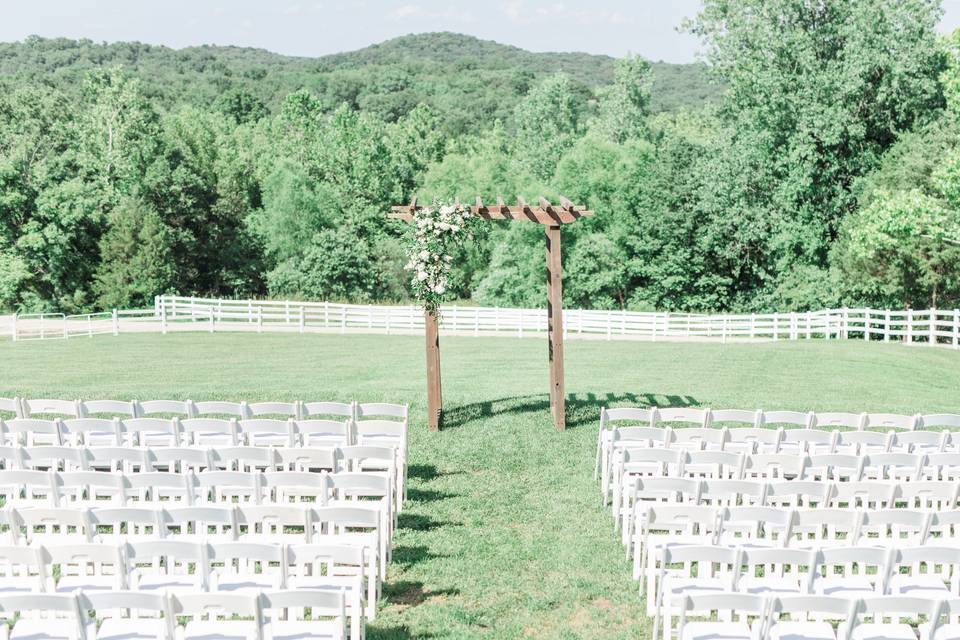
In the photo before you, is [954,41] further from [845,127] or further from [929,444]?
[929,444]

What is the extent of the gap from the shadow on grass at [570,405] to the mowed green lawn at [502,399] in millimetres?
52

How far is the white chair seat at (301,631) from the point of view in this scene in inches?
233

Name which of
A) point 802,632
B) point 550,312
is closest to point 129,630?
point 802,632

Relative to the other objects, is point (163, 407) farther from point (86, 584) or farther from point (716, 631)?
point (716, 631)

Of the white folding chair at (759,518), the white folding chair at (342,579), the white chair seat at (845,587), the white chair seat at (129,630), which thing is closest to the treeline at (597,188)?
the white folding chair at (759,518)

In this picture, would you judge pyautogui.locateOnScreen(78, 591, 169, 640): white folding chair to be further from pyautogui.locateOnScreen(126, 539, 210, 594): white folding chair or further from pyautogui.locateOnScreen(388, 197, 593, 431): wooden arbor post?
pyautogui.locateOnScreen(388, 197, 593, 431): wooden arbor post

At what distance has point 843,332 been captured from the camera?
33.2 meters

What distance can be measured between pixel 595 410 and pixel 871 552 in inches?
388

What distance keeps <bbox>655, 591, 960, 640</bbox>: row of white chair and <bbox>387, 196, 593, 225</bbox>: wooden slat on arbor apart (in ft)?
29.0

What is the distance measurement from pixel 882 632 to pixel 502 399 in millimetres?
10965

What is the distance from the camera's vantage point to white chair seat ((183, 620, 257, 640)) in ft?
19.4

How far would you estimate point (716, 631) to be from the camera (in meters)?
6.17

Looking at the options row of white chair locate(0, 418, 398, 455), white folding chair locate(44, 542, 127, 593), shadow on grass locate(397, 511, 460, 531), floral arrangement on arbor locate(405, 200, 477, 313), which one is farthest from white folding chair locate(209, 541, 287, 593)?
floral arrangement on arbor locate(405, 200, 477, 313)

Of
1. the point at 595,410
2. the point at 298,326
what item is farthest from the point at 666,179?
the point at 595,410
